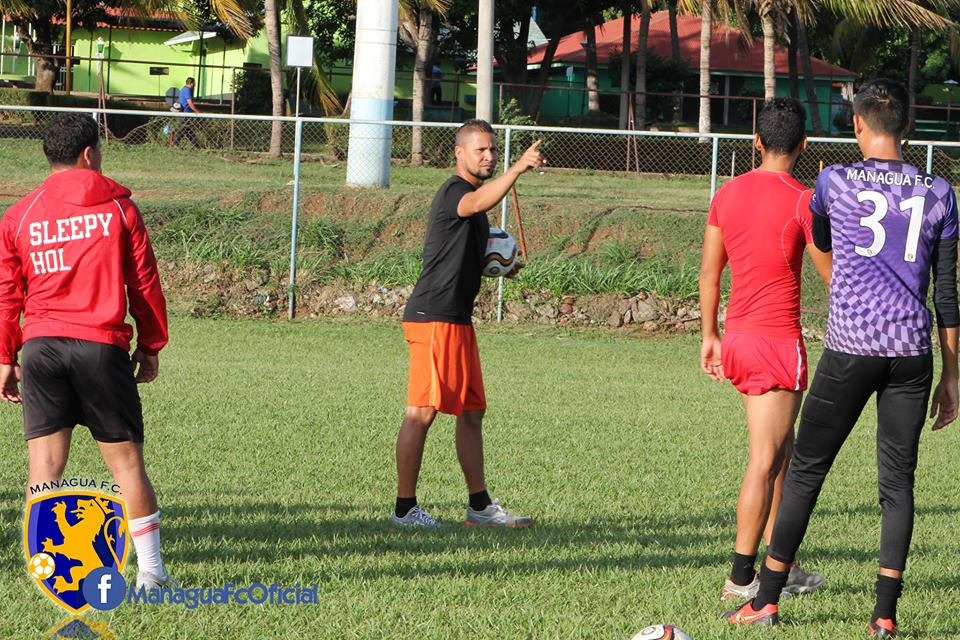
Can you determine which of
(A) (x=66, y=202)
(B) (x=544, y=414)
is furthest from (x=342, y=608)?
(B) (x=544, y=414)

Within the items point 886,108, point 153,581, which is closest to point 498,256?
point 886,108

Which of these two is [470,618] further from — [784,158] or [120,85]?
[120,85]

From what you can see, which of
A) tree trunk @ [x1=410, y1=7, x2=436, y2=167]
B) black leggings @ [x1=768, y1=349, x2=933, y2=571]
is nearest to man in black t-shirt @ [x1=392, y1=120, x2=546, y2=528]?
black leggings @ [x1=768, y1=349, x2=933, y2=571]

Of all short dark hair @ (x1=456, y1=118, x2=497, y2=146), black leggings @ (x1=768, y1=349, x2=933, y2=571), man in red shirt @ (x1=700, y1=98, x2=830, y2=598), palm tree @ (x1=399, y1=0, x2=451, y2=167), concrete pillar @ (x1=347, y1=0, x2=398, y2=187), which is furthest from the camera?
palm tree @ (x1=399, y1=0, x2=451, y2=167)

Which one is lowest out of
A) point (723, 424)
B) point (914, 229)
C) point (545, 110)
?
point (723, 424)

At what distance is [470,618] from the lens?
502 centimetres

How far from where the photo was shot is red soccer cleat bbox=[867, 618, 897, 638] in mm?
4895

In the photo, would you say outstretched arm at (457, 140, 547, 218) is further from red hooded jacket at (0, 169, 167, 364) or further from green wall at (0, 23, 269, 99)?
green wall at (0, 23, 269, 99)

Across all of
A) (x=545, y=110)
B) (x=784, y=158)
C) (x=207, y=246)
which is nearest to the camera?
(x=784, y=158)

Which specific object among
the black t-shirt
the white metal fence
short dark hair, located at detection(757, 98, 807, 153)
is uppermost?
the white metal fence

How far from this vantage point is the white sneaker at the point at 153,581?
514cm

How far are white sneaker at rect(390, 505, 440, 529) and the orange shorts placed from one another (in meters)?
0.55

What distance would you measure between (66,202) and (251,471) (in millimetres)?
3325

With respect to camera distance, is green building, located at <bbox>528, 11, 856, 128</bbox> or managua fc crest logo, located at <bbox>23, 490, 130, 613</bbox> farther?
green building, located at <bbox>528, 11, 856, 128</bbox>
